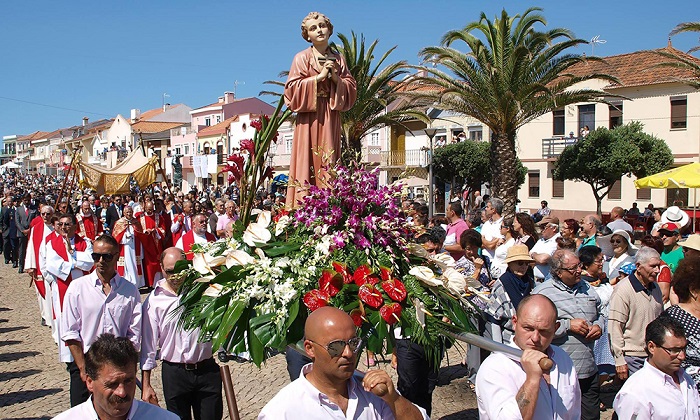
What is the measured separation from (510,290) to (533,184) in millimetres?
35036

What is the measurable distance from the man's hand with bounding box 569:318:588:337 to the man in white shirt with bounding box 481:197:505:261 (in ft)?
11.7

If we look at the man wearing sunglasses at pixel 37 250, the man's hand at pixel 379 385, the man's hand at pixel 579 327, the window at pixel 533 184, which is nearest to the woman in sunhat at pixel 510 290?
the man's hand at pixel 579 327

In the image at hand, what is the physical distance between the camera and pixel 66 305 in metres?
5.05

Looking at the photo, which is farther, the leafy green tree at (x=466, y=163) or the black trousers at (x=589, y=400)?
the leafy green tree at (x=466, y=163)

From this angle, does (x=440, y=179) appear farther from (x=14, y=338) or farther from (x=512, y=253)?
(x=512, y=253)

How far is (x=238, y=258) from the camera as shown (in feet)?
11.6

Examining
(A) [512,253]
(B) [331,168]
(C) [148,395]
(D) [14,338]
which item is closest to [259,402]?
(C) [148,395]

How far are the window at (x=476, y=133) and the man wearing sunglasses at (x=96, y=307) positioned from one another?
39.0 metres

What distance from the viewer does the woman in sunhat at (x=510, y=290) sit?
6.02 meters

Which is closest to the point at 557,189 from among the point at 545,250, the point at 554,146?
the point at 554,146

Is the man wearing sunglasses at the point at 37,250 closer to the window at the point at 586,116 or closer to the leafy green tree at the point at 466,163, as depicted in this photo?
the leafy green tree at the point at 466,163

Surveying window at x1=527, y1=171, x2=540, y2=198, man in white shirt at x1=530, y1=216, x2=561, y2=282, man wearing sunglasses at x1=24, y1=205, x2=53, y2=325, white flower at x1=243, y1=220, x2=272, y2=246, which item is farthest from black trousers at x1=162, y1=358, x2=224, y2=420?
window at x1=527, y1=171, x2=540, y2=198

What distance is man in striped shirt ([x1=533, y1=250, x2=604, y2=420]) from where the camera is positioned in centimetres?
546

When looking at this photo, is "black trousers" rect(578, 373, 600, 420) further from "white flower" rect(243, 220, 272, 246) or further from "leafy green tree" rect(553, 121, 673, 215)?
"leafy green tree" rect(553, 121, 673, 215)
